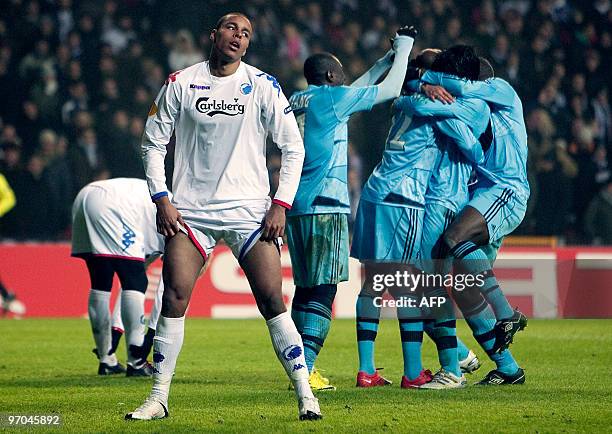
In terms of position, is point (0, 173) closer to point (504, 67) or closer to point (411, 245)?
point (504, 67)

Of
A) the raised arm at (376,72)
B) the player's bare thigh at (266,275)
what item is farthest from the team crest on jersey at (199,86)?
A: the raised arm at (376,72)

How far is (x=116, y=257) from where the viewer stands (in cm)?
952

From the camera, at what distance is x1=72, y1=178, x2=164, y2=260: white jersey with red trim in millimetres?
9531

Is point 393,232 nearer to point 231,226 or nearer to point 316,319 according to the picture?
point 316,319

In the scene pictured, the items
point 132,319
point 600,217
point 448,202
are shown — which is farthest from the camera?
point 600,217

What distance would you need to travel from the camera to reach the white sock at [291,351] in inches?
253

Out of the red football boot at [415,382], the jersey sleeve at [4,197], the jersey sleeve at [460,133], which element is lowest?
the red football boot at [415,382]

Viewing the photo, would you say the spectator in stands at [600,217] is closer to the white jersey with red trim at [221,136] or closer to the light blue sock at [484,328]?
the light blue sock at [484,328]

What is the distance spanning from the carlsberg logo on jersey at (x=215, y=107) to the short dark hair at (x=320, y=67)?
2.05 metres

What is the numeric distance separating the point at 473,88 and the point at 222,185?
9.06 ft

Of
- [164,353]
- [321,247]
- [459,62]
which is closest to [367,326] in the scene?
[321,247]

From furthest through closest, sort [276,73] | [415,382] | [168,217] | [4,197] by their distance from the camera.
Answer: [276,73] → [4,197] → [415,382] → [168,217]

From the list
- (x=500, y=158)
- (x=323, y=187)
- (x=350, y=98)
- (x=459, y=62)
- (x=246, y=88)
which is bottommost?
(x=323, y=187)

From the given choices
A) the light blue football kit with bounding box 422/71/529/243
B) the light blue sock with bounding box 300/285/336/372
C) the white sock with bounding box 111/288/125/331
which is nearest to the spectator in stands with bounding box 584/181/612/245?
the light blue football kit with bounding box 422/71/529/243
